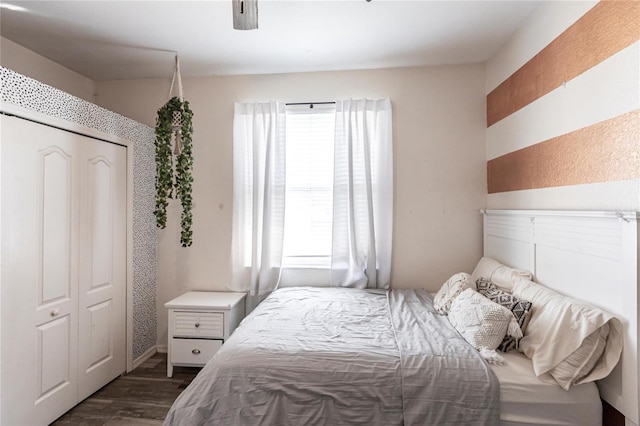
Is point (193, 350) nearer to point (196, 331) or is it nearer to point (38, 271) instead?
point (196, 331)

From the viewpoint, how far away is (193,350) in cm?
249

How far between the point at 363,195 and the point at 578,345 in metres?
1.77

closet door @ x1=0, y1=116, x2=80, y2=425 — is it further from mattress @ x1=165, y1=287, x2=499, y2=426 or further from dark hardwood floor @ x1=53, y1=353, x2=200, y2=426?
mattress @ x1=165, y1=287, x2=499, y2=426

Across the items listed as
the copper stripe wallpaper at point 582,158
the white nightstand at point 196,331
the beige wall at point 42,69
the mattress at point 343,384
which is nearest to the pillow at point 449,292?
the mattress at point 343,384

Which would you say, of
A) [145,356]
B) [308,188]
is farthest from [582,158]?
[145,356]

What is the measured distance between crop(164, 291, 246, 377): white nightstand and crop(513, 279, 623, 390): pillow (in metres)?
2.04

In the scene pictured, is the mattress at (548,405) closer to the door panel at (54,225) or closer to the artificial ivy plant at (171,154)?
the artificial ivy plant at (171,154)

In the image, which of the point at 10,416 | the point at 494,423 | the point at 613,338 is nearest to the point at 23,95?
the point at 10,416

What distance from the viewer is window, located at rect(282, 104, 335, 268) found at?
2.89 metres

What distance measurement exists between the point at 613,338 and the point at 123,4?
316 cm

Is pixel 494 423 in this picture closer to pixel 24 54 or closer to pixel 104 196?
pixel 104 196

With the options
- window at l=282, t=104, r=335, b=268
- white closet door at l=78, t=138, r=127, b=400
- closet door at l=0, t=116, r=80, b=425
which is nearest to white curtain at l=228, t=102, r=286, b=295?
window at l=282, t=104, r=335, b=268

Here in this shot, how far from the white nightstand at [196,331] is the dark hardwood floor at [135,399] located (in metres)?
0.13

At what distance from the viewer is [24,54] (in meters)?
2.46
